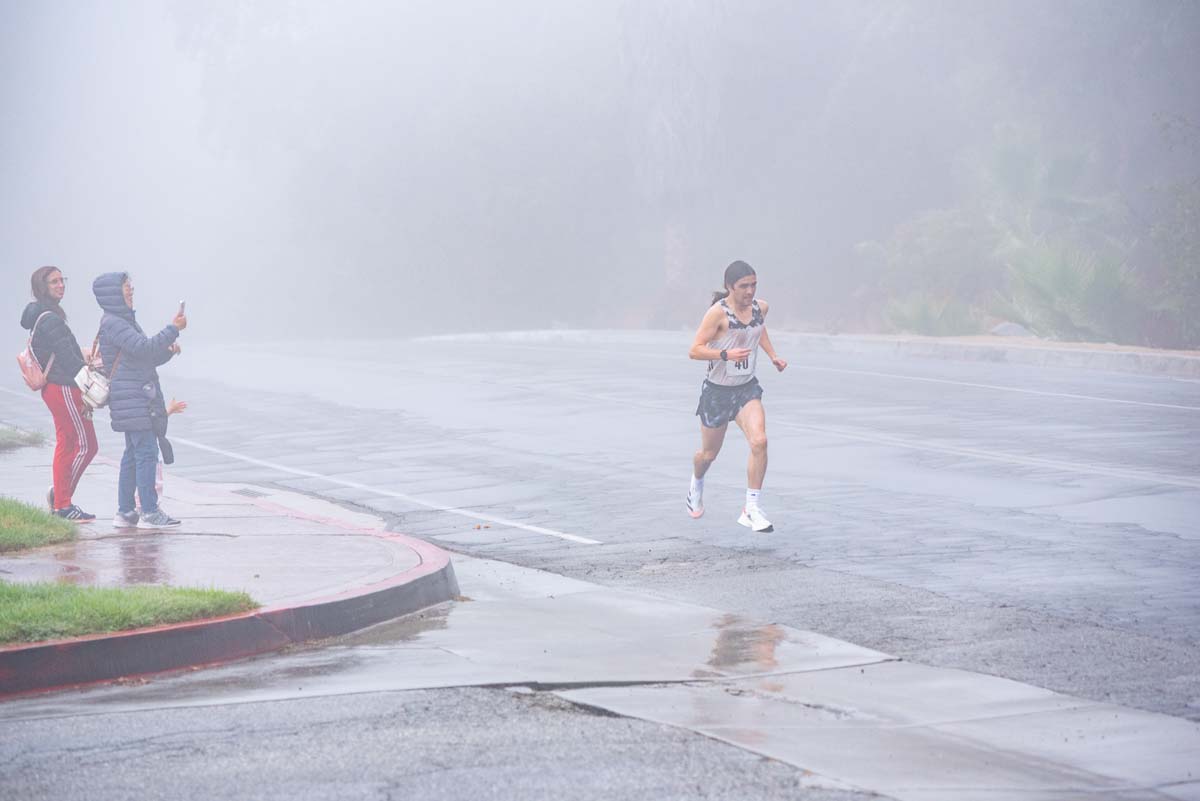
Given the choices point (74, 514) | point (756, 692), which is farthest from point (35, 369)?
point (756, 692)

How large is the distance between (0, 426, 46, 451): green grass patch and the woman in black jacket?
627 centimetres

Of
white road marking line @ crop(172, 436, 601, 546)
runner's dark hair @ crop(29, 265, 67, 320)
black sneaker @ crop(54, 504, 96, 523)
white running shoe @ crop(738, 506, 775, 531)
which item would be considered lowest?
white road marking line @ crop(172, 436, 601, 546)

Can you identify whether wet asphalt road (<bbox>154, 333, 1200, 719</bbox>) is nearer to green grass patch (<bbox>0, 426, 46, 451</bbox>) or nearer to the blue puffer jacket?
green grass patch (<bbox>0, 426, 46, 451</bbox>)

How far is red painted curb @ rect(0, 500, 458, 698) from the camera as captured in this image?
291 inches

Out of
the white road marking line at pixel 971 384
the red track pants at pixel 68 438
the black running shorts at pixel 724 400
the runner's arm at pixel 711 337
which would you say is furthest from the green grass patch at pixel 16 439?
the white road marking line at pixel 971 384

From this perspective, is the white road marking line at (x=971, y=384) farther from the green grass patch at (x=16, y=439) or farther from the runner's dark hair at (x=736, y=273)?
the green grass patch at (x=16, y=439)

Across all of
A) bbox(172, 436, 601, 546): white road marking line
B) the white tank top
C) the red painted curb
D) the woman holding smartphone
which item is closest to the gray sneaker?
the woman holding smartphone

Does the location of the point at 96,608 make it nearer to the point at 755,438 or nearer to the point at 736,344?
the point at 755,438

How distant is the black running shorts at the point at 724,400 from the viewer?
11852 mm

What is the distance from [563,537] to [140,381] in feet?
10.3

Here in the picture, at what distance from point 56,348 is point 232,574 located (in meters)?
3.37

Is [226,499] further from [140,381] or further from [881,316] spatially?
[881,316]

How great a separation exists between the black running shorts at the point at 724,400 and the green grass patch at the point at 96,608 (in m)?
4.34

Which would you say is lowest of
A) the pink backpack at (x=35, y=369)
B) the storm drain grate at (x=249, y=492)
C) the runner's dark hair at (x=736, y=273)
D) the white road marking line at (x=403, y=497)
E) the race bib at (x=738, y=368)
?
the storm drain grate at (x=249, y=492)
